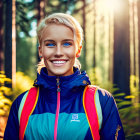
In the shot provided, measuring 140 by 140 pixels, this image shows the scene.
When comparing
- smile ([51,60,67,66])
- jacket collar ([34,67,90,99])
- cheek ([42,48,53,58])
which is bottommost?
jacket collar ([34,67,90,99])

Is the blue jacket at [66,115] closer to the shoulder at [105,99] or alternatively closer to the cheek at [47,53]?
the shoulder at [105,99]

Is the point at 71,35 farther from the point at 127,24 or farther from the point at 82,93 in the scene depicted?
the point at 127,24

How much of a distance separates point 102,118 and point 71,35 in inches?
39.2

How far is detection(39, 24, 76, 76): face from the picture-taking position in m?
2.29

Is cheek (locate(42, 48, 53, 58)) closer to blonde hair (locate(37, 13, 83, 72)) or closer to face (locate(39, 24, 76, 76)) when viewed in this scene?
face (locate(39, 24, 76, 76))

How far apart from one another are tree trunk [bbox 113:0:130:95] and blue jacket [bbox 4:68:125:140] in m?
4.66

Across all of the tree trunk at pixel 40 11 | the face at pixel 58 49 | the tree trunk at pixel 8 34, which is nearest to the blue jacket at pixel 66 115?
the face at pixel 58 49

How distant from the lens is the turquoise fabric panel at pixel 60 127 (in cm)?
210

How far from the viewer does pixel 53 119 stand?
2156 mm

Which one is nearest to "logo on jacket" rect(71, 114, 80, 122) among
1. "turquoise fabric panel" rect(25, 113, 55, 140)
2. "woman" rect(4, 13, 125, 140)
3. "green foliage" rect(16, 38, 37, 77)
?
"woman" rect(4, 13, 125, 140)

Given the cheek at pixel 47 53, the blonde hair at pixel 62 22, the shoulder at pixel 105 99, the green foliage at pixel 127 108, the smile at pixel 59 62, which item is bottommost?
the green foliage at pixel 127 108

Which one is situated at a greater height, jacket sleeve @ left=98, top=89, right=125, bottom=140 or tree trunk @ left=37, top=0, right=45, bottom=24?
tree trunk @ left=37, top=0, right=45, bottom=24

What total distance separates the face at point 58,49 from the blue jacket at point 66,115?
4.7 inches

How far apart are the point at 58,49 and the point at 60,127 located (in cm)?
86
